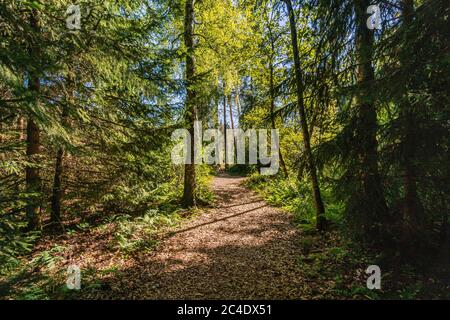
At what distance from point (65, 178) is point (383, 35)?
808 cm

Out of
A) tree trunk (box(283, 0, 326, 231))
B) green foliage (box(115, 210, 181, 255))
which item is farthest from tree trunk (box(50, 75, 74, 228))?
tree trunk (box(283, 0, 326, 231))

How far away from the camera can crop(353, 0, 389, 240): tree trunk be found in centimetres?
456

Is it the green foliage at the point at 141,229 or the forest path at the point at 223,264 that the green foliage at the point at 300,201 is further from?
the green foliage at the point at 141,229

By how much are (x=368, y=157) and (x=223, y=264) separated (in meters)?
3.69

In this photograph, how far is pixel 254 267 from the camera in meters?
5.14

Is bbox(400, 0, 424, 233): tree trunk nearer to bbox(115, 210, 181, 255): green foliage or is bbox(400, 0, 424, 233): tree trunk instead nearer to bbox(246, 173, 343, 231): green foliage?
bbox(246, 173, 343, 231): green foliage

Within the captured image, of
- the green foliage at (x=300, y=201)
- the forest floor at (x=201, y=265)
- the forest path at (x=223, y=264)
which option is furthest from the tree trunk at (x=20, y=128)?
the green foliage at (x=300, y=201)

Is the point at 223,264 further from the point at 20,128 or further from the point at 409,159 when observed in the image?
the point at 20,128

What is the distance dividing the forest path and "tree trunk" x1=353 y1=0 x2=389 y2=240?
5.96 ft

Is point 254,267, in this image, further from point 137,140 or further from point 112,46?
point 112,46

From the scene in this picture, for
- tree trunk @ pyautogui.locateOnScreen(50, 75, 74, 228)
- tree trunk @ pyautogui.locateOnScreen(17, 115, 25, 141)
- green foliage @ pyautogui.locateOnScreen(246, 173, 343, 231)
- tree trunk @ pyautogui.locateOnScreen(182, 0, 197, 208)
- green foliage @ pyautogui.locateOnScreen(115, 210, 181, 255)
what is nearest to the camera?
tree trunk @ pyautogui.locateOnScreen(17, 115, 25, 141)

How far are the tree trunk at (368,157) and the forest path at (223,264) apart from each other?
5.96 ft

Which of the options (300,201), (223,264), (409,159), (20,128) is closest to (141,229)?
(223,264)

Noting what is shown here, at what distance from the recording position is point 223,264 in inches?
211
